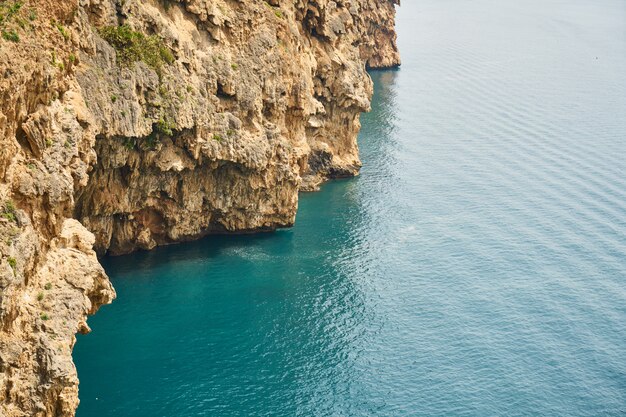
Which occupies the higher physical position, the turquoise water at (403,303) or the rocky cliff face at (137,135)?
the rocky cliff face at (137,135)

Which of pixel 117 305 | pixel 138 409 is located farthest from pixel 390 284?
pixel 138 409

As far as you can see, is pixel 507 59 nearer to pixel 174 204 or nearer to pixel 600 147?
pixel 600 147

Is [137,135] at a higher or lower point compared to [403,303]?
higher

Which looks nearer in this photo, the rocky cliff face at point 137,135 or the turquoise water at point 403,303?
the rocky cliff face at point 137,135

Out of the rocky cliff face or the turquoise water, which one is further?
the turquoise water

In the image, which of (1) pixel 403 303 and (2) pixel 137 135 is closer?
(2) pixel 137 135
